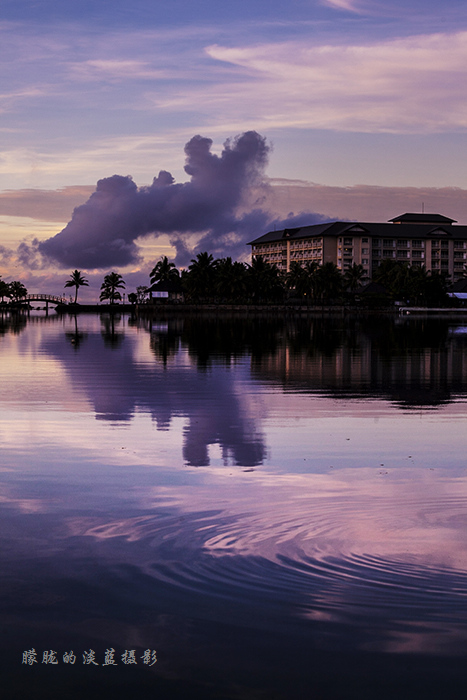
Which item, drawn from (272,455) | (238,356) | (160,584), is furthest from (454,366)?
(160,584)

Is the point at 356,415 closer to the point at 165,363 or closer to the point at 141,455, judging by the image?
the point at 141,455

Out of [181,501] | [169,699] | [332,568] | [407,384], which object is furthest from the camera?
[407,384]

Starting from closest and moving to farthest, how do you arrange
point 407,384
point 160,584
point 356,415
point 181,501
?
Answer: point 160,584, point 181,501, point 356,415, point 407,384

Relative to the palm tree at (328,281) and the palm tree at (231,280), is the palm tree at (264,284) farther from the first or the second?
the palm tree at (328,281)

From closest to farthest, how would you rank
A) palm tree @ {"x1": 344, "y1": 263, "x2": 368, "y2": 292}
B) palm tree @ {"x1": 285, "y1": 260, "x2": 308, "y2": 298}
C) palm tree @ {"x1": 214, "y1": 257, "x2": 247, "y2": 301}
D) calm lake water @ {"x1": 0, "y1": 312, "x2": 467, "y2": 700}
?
calm lake water @ {"x1": 0, "y1": 312, "x2": 467, "y2": 700}, palm tree @ {"x1": 214, "y1": 257, "x2": 247, "y2": 301}, palm tree @ {"x1": 285, "y1": 260, "x2": 308, "y2": 298}, palm tree @ {"x1": 344, "y1": 263, "x2": 368, "y2": 292}

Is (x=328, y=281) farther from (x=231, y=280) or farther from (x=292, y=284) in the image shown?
(x=231, y=280)

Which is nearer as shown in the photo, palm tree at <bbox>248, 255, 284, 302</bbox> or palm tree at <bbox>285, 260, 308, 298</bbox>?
palm tree at <bbox>248, 255, 284, 302</bbox>

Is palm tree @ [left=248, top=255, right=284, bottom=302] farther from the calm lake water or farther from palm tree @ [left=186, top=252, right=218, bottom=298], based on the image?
the calm lake water

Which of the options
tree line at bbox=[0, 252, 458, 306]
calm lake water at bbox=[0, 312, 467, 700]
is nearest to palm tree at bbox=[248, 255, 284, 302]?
tree line at bbox=[0, 252, 458, 306]

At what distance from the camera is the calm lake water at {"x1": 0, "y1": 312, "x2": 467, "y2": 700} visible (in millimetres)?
5145

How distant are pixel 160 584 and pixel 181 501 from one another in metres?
2.78

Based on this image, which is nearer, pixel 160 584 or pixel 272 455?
pixel 160 584

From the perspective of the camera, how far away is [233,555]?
7.30m

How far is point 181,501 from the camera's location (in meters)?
9.32
